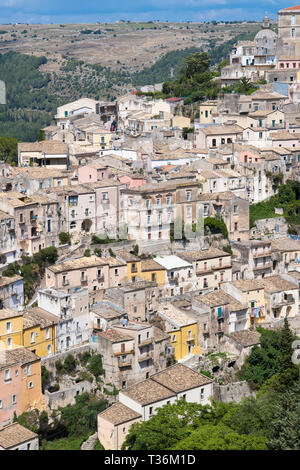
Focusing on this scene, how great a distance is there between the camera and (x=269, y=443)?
34156 millimetres

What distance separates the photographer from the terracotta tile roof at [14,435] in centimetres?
3497

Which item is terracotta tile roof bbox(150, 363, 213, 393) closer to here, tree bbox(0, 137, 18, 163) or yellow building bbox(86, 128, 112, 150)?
yellow building bbox(86, 128, 112, 150)

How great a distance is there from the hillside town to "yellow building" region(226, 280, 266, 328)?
3.0 inches

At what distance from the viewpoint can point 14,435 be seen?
117ft

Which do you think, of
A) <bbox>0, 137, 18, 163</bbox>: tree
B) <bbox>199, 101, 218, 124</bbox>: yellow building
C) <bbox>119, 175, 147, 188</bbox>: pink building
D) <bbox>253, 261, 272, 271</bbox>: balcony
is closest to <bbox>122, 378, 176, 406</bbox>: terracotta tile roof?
<bbox>253, 261, 272, 271</bbox>: balcony

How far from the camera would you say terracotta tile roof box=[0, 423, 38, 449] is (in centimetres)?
3497

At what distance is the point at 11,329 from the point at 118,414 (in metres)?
5.88

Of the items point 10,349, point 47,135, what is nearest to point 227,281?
point 10,349

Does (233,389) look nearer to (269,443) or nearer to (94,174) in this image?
(269,443)

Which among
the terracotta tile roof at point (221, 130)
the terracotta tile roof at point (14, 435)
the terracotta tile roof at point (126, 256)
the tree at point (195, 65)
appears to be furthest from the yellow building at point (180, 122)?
the terracotta tile roof at point (14, 435)

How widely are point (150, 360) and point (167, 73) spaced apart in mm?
→ 97251

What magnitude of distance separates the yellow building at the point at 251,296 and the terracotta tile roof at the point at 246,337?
128 centimetres

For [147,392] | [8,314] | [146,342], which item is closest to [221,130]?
[146,342]

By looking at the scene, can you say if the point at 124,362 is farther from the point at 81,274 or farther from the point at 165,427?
the point at 165,427
